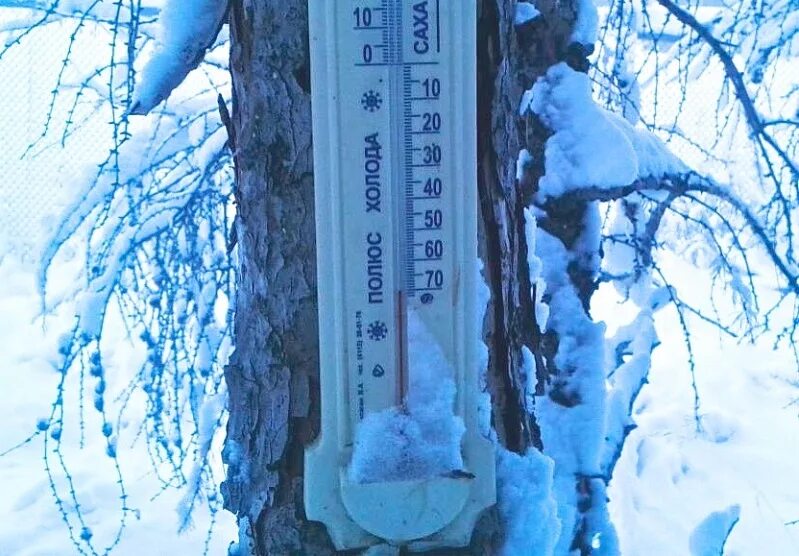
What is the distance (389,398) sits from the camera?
0.63m

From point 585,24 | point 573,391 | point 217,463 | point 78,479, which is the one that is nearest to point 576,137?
point 585,24

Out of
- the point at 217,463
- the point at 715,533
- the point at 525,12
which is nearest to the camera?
the point at 525,12

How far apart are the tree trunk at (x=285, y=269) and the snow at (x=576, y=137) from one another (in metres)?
0.85

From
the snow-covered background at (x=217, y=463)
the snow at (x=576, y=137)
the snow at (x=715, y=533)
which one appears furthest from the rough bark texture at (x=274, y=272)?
the snow-covered background at (x=217, y=463)

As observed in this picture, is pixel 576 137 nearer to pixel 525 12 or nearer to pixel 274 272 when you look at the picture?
pixel 525 12

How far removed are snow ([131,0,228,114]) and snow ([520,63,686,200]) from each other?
90 cm

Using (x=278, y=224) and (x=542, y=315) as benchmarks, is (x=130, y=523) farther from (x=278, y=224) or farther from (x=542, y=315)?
(x=278, y=224)

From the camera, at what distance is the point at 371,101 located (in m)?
0.60

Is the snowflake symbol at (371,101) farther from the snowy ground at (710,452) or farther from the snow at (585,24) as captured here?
the snowy ground at (710,452)

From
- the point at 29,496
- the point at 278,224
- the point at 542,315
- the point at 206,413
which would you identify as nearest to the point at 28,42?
the point at 206,413

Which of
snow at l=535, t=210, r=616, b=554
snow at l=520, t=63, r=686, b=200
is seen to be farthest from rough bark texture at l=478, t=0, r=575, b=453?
snow at l=535, t=210, r=616, b=554

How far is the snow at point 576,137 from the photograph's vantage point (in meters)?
1.52

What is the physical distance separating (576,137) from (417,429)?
1089mm

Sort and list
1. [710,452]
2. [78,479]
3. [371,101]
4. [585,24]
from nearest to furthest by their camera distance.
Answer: [371,101] → [585,24] → [78,479] → [710,452]
